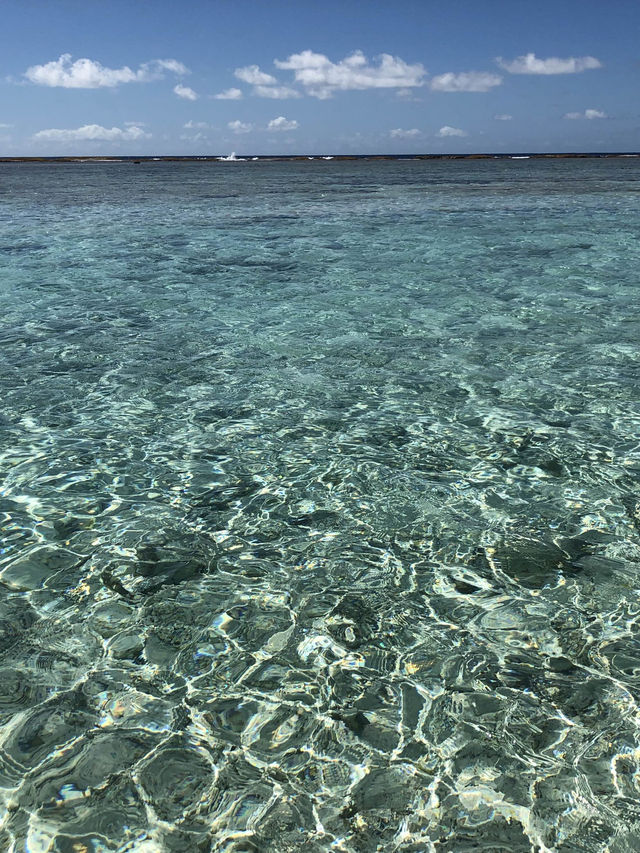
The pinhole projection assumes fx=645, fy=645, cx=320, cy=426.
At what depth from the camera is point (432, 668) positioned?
4641mm

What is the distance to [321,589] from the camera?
5535 millimetres

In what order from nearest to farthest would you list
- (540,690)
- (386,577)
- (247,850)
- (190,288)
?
(247,850), (540,690), (386,577), (190,288)

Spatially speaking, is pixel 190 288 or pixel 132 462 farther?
pixel 190 288

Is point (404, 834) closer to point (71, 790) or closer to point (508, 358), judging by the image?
point (71, 790)

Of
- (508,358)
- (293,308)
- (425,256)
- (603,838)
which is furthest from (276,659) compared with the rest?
(425,256)

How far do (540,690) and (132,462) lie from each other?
5.24 metres

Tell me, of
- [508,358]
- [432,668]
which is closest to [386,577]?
[432,668]

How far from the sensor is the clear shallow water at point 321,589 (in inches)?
145

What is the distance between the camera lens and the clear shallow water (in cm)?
369

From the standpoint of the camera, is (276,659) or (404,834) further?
(276,659)

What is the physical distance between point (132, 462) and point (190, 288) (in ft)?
38.1

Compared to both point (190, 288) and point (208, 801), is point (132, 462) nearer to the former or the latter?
point (208, 801)

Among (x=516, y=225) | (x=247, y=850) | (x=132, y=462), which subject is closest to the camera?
(x=247, y=850)

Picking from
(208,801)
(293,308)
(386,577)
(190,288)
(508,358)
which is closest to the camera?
(208,801)
